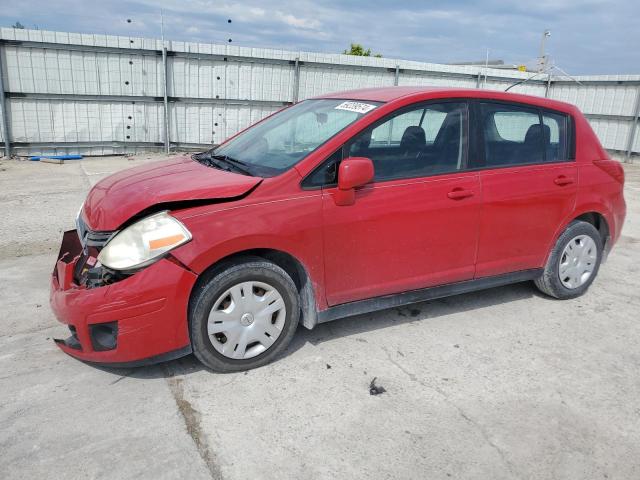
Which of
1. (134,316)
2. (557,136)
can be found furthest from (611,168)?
(134,316)

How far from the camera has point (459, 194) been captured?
366cm

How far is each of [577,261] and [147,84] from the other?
9959mm

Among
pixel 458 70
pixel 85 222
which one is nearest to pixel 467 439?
pixel 85 222

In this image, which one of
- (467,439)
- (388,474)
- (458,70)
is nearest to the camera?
(388,474)

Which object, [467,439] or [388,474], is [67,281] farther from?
[467,439]

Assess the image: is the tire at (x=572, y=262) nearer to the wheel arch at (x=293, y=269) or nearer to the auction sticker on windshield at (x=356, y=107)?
the auction sticker on windshield at (x=356, y=107)

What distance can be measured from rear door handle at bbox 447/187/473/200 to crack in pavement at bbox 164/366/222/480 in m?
2.16

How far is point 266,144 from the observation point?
12.6 feet

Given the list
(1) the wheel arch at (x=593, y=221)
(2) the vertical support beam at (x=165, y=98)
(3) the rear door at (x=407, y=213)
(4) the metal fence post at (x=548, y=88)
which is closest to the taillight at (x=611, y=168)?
(1) the wheel arch at (x=593, y=221)

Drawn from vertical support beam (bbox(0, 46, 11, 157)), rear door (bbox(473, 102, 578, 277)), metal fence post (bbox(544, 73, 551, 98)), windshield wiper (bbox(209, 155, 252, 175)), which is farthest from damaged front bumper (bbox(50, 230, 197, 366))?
metal fence post (bbox(544, 73, 551, 98))

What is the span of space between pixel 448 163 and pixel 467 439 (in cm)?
190

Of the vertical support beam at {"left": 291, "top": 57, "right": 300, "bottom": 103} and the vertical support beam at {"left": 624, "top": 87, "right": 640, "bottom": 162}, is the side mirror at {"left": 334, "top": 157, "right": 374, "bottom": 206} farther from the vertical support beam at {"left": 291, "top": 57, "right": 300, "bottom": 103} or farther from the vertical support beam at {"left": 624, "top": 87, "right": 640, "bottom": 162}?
the vertical support beam at {"left": 624, "top": 87, "right": 640, "bottom": 162}

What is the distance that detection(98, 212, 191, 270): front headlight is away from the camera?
9.25 feet

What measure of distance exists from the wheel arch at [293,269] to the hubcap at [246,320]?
0.16m
